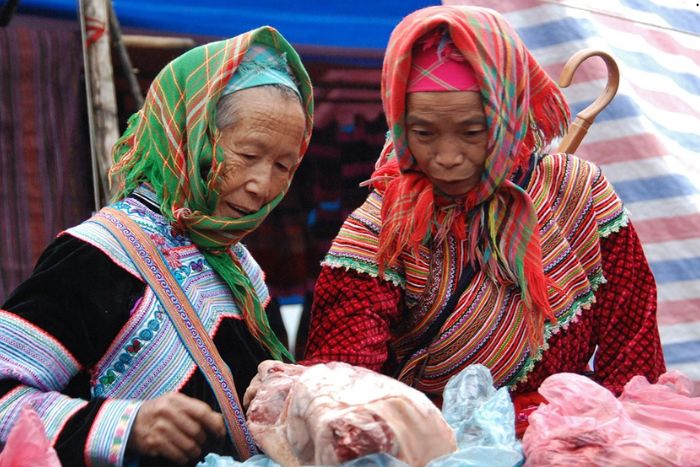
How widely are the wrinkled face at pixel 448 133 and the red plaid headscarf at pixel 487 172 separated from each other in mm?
Answer: 19

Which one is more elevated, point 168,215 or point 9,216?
point 168,215

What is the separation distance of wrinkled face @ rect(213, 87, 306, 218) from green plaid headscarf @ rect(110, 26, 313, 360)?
0.07ft

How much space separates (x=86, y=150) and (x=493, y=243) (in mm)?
1693

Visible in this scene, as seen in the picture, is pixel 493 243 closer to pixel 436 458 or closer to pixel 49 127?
pixel 436 458

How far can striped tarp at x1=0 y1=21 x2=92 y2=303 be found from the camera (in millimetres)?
3275

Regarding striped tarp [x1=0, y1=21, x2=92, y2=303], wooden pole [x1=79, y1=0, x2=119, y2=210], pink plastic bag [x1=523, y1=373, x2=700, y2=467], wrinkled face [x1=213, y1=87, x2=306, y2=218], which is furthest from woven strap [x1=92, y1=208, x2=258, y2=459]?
striped tarp [x1=0, y1=21, x2=92, y2=303]

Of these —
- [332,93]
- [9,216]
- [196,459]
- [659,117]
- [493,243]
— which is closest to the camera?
[196,459]

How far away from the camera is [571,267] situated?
2.28 metres

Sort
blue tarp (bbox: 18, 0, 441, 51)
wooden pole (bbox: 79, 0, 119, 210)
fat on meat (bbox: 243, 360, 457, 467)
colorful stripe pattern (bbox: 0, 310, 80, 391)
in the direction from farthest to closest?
blue tarp (bbox: 18, 0, 441, 51), wooden pole (bbox: 79, 0, 119, 210), colorful stripe pattern (bbox: 0, 310, 80, 391), fat on meat (bbox: 243, 360, 457, 467)

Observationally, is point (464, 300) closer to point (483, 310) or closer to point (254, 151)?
point (483, 310)

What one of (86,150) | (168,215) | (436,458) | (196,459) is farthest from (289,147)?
(86,150)

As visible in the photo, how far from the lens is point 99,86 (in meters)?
3.24

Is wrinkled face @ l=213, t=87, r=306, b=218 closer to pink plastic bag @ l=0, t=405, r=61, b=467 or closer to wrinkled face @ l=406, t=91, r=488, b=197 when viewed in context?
wrinkled face @ l=406, t=91, r=488, b=197

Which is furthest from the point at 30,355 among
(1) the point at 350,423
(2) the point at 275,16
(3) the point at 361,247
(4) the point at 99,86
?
(2) the point at 275,16
